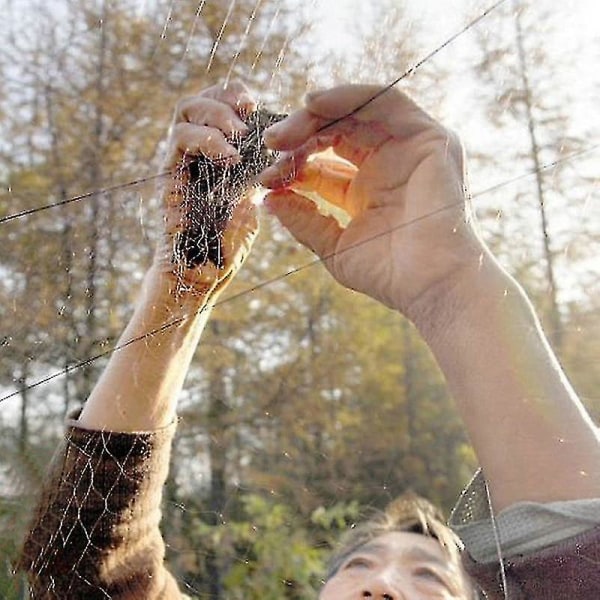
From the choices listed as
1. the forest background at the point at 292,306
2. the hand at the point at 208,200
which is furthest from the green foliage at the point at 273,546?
the hand at the point at 208,200

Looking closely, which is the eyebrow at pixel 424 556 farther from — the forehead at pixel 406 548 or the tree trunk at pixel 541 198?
the tree trunk at pixel 541 198

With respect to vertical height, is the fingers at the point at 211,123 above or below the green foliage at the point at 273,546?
above

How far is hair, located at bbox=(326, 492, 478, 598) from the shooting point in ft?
1.35

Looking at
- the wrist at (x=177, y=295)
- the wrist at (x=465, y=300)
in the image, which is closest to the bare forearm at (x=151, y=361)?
the wrist at (x=177, y=295)

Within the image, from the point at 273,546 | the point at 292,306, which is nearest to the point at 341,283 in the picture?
the point at 292,306

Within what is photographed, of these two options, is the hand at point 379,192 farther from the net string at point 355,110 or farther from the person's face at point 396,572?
the person's face at point 396,572

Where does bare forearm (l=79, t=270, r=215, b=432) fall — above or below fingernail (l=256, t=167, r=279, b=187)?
below

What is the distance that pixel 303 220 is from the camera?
442 mm

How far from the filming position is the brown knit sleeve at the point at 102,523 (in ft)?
1.40

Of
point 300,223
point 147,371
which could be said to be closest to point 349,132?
point 300,223

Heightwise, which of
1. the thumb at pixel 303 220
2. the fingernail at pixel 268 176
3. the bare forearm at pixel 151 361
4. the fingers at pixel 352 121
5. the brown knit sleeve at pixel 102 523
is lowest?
the brown knit sleeve at pixel 102 523

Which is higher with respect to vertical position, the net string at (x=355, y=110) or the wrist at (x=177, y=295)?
the net string at (x=355, y=110)

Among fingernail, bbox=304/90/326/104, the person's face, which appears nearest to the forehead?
the person's face

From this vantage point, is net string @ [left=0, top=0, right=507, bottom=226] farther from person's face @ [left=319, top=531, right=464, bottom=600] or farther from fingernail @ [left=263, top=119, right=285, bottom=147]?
person's face @ [left=319, top=531, right=464, bottom=600]
